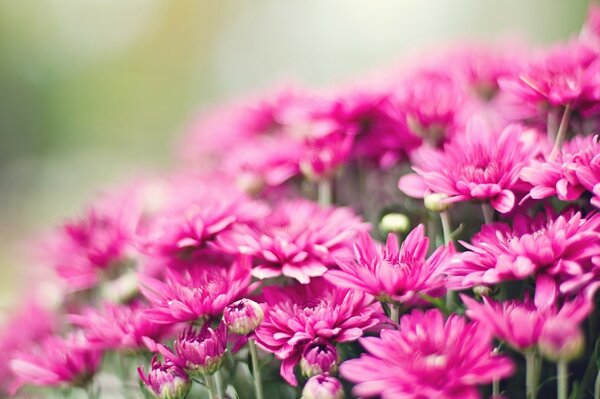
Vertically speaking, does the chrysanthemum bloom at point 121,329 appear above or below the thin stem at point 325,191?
below

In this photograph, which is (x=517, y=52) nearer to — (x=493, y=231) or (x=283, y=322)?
(x=493, y=231)

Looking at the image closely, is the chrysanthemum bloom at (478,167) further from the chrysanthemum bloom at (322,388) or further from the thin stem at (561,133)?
the chrysanthemum bloom at (322,388)

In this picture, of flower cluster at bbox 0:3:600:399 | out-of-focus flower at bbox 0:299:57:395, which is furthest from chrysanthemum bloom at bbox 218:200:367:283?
out-of-focus flower at bbox 0:299:57:395

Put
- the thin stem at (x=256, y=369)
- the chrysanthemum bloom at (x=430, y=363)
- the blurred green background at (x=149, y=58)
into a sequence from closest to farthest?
the chrysanthemum bloom at (x=430, y=363)
the thin stem at (x=256, y=369)
the blurred green background at (x=149, y=58)

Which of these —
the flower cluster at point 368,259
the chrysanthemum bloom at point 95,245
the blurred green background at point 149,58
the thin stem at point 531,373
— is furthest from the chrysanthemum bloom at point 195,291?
the blurred green background at point 149,58

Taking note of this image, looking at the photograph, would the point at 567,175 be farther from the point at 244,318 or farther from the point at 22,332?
the point at 22,332

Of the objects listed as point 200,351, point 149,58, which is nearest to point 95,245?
point 200,351

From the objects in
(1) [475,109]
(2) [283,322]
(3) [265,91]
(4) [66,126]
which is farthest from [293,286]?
(4) [66,126]
